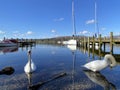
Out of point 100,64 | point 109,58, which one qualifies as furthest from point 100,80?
point 109,58

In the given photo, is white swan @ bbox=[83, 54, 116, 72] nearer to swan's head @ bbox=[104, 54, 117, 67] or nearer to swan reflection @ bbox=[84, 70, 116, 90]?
swan's head @ bbox=[104, 54, 117, 67]

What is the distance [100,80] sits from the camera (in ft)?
40.6

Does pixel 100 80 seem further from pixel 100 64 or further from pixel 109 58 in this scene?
pixel 109 58

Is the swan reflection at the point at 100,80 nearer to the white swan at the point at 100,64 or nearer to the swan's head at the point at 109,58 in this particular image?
the white swan at the point at 100,64

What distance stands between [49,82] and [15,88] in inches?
90.0

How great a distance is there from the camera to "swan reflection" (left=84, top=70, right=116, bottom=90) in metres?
10.8

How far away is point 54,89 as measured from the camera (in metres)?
10.3

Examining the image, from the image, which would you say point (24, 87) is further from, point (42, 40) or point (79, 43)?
point (42, 40)

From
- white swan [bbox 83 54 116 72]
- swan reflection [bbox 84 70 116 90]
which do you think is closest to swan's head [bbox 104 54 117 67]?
white swan [bbox 83 54 116 72]

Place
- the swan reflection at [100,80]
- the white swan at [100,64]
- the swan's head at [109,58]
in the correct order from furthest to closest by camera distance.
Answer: the swan's head at [109,58], the white swan at [100,64], the swan reflection at [100,80]

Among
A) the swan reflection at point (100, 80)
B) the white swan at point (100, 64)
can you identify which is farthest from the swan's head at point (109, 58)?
the swan reflection at point (100, 80)

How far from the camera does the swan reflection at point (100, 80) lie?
35.5 ft

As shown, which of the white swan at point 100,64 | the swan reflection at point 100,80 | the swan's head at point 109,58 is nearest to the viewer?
the swan reflection at point 100,80

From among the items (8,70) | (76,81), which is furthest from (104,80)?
(8,70)
